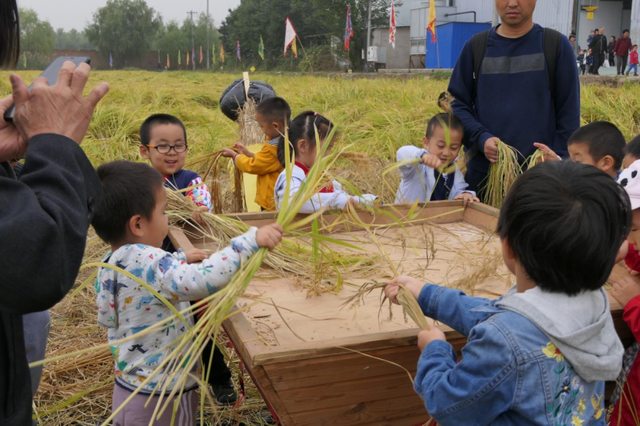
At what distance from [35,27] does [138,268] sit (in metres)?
92.0

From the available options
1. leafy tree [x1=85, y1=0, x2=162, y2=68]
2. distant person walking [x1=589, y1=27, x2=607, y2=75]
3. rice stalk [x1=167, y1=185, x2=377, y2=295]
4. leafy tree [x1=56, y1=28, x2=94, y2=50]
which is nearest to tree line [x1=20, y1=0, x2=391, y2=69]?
leafy tree [x1=85, y1=0, x2=162, y2=68]

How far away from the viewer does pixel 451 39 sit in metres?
30.7

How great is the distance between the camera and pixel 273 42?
50.2m

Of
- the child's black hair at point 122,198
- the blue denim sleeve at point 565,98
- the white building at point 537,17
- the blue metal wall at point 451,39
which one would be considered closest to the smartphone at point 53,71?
the child's black hair at point 122,198

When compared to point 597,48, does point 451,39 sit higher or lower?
higher

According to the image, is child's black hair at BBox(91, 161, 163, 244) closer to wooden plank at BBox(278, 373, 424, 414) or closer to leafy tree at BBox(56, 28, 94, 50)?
wooden plank at BBox(278, 373, 424, 414)

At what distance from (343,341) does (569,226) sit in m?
0.61

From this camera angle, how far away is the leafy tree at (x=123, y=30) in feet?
270

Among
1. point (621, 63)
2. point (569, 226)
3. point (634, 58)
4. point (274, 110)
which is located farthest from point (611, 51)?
point (569, 226)

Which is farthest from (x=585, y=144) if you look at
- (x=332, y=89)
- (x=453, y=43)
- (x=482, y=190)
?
(x=453, y=43)

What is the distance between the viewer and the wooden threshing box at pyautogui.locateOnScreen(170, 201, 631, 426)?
1.51 m

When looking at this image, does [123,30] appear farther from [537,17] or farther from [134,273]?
[134,273]

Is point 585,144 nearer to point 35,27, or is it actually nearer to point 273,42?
point 273,42

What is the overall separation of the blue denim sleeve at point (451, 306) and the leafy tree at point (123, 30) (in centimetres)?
8509
